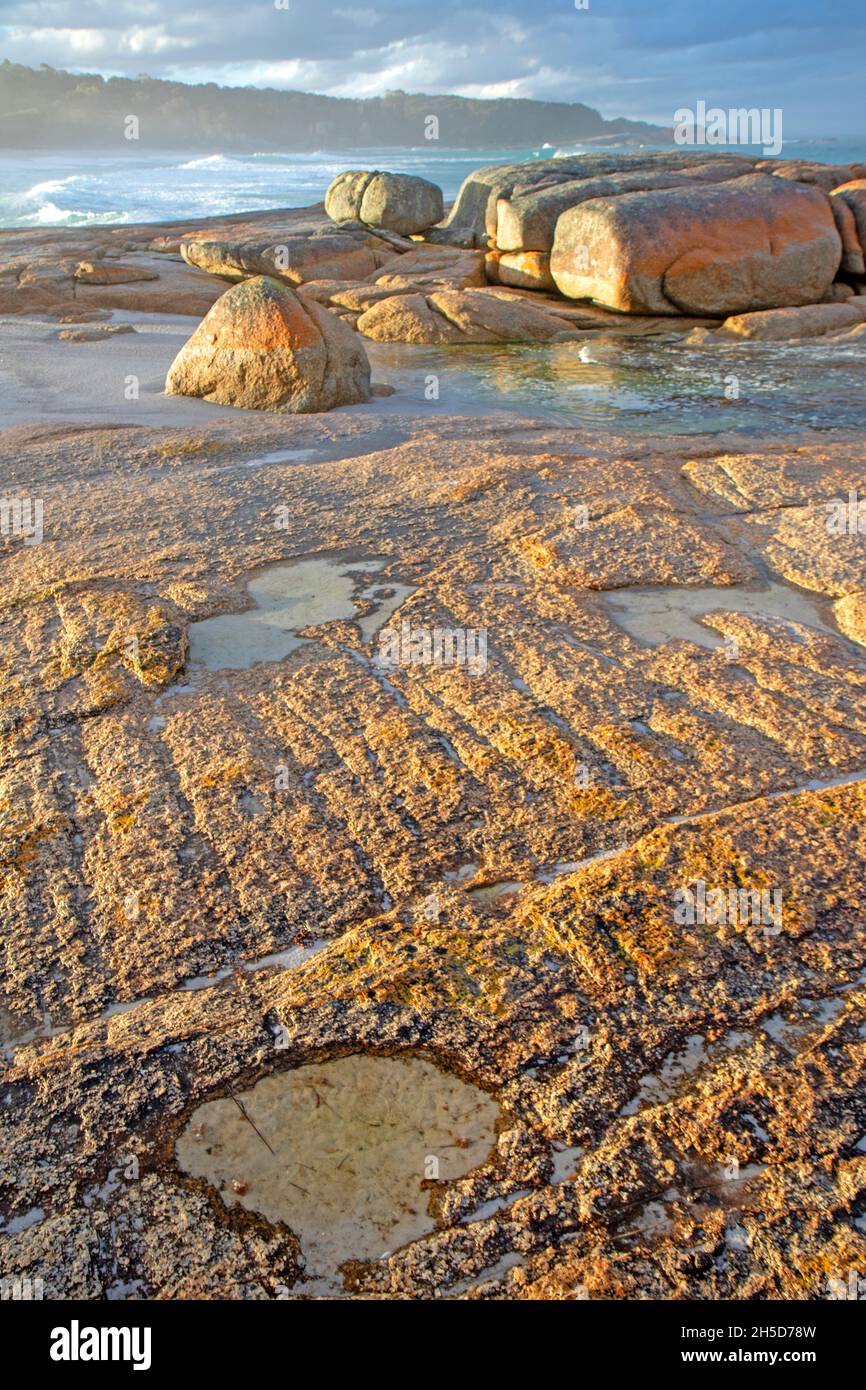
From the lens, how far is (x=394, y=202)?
1817 cm

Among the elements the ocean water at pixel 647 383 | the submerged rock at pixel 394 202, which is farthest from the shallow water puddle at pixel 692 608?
the submerged rock at pixel 394 202

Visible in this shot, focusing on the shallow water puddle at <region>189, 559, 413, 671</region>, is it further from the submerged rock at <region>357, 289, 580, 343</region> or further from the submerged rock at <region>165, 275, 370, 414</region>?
the submerged rock at <region>357, 289, 580, 343</region>

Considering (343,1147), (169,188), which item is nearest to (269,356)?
(343,1147)

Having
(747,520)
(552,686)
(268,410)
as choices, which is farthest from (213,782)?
(268,410)

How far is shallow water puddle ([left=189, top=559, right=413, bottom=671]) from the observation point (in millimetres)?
3621

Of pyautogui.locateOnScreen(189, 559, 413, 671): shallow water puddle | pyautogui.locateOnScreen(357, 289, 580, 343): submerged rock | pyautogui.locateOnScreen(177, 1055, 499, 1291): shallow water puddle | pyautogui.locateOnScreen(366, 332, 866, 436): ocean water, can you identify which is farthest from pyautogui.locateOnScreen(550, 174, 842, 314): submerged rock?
pyautogui.locateOnScreen(177, 1055, 499, 1291): shallow water puddle

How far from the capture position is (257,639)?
3.71 m

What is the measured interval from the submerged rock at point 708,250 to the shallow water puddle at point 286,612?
33.5 feet

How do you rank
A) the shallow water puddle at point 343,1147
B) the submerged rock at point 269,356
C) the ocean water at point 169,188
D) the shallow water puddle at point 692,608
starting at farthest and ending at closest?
the ocean water at point 169,188
the submerged rock at point 269,356
the shallow water puddle at point 692,608
the shallow water puddle at point 343,1147

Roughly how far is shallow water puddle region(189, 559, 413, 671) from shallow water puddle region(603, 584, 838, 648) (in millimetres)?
932

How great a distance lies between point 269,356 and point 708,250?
7578 millimetres

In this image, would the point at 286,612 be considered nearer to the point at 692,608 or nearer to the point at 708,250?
the point at 692,608

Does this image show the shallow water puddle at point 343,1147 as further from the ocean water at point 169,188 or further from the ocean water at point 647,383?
the ocean water at point 169,188

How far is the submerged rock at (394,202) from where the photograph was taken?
1814 centimetres
